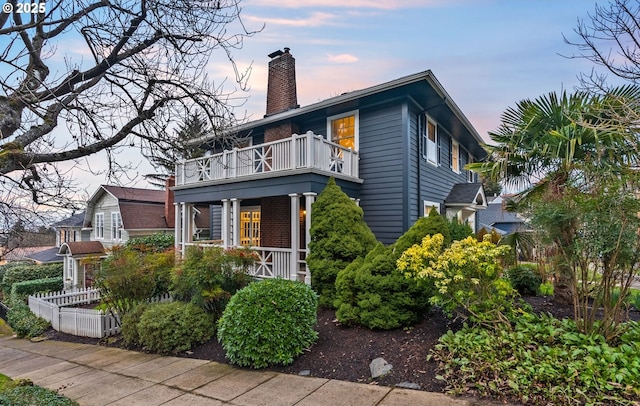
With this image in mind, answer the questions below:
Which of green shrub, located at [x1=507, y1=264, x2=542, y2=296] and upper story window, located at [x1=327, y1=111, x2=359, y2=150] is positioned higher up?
upper story window, located at [x1=327, y1=111, x2=359, y2=150]

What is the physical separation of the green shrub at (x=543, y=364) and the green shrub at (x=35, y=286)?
21.5 m

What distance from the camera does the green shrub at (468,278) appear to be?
475cm

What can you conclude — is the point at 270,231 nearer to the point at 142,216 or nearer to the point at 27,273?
the point at 142,216

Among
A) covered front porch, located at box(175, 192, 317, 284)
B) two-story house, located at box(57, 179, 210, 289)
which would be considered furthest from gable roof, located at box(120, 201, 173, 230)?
covered front porch, located at box(175, 192, 317, 284)

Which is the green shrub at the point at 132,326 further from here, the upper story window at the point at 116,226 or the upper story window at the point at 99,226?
the upper story window at the point at 99,226

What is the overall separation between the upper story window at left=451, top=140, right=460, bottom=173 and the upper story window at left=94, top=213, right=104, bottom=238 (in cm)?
2185

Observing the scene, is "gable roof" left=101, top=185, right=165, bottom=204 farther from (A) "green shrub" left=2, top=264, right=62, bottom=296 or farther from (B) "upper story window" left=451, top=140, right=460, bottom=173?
(B) "upper story window" left=451, top=140, right=460, bottom=173

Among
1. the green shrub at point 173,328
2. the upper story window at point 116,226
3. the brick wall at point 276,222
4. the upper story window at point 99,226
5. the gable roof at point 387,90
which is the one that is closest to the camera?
the green shrub at point 173,328

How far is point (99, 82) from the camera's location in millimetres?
4465

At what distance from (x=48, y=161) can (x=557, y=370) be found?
6.34 metres

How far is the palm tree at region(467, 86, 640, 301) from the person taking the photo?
4676 millimetres

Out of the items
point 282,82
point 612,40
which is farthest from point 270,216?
point 612,40

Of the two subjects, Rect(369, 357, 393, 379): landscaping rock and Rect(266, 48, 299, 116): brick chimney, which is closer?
Rect(369, 357, 393, 379): landscaping rock

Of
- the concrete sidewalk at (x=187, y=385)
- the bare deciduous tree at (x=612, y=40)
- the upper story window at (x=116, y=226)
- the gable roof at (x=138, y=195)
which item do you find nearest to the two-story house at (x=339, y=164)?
the bare deciduous tree at (x=612, y=40)
